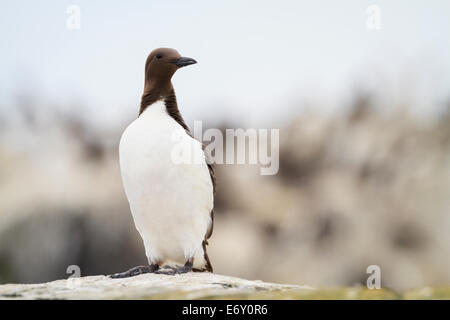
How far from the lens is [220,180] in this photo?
7.51 meters

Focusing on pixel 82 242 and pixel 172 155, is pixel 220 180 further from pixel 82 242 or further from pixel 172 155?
pixel 172 155

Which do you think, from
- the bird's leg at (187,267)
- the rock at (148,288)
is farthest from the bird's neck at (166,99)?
the rock at (148,288)

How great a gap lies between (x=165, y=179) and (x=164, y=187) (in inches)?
2.4

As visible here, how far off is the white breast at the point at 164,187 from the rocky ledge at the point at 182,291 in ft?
1.40

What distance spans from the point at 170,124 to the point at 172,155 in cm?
28

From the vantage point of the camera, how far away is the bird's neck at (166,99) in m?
4.71

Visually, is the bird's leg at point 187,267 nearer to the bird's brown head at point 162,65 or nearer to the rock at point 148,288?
the rock at point 148,288

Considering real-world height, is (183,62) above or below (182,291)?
above

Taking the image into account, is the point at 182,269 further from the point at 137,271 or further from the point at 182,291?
the point at 182,291

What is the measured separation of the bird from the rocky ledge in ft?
1.24

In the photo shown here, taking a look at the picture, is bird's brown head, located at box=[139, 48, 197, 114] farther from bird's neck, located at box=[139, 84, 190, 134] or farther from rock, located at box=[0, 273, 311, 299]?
rock, located at box=[0, 273, 311, 299]

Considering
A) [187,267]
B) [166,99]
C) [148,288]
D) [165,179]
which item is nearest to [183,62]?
[166,99]

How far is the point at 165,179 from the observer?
4.41m

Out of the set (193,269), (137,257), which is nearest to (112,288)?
(193,269)
